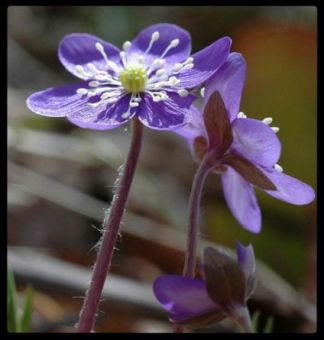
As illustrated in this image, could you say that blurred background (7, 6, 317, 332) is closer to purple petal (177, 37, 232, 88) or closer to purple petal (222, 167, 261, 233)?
purple petal (222, 167, 261, 233)

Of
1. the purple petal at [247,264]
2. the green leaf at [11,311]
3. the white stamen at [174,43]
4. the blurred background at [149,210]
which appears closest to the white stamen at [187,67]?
the white stamen at [174,43]

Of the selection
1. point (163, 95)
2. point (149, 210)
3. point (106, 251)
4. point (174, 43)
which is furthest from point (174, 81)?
point (149, 210)

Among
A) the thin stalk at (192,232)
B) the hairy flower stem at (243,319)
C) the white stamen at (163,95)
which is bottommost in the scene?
the hairy flower stem at (243,319)

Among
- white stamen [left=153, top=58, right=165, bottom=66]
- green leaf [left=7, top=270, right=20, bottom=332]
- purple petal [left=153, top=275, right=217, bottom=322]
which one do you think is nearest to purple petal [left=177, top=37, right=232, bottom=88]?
white stamen [left=153, top=58, right=165, bottom=66]

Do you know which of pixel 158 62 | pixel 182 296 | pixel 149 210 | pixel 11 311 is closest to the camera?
pixel 182 296

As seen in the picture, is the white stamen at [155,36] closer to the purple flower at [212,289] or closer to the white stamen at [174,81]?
→ the white stamen at [174,81]

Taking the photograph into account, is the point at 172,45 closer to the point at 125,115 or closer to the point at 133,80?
the point at 133,80

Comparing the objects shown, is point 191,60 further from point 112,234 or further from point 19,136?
point 19,136
